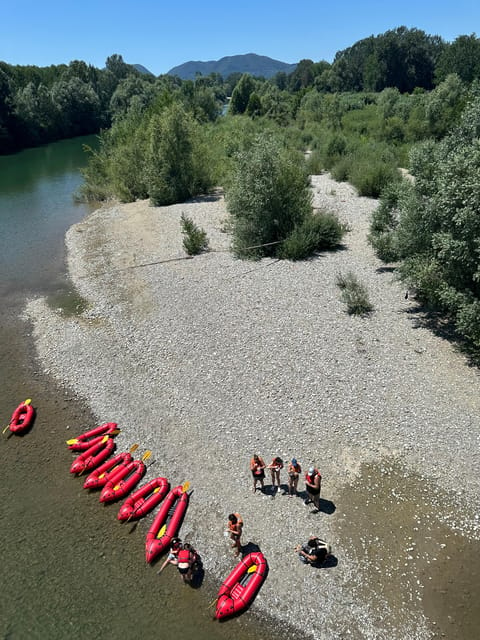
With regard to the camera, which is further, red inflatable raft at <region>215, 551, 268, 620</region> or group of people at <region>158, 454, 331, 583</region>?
group of people at <region>158, 454, 331, 583</region>

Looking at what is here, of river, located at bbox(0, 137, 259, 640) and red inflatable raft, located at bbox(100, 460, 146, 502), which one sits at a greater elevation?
red inflatable raft, located at bbox(100, 460, 146, 502)

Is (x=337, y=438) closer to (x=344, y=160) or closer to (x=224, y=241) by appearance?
(x=224, y=241)

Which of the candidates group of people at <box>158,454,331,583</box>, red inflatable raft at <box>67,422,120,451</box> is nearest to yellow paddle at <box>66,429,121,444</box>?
red inflatable raft at <box>67,422,120,451</box>

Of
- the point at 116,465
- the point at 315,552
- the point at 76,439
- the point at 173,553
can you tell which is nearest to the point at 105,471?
the point at 116,465

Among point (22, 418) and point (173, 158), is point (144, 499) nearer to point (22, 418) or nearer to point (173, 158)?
point (22, 418)

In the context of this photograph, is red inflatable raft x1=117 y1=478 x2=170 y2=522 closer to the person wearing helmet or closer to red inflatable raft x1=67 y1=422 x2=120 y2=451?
the person wearing helmet

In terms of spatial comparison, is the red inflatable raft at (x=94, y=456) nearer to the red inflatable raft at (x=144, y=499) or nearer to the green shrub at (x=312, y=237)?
the red inflatable raft at (x=144, y=499)

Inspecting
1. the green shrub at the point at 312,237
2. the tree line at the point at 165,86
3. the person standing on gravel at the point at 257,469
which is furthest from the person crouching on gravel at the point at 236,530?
the tree line at the point at 165,86

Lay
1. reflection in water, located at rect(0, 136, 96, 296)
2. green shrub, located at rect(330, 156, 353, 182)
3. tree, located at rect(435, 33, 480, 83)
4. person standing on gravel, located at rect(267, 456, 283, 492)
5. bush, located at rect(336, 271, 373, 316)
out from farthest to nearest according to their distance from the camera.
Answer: tree, located at rect(435, 33, 480, 83) < green shrub, located at rect(330, 156, 353, 182) < reflection in water, located at rect(0, 136, 96, 296) < bush, located at rect(336, 271, 373, 316) < person standing on gravel, located at rect(267, 456, 283, 492)
